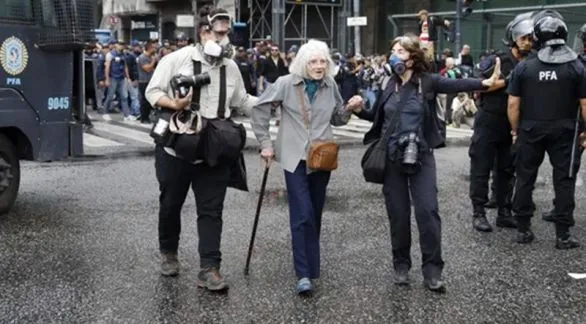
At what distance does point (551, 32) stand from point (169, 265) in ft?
11.6

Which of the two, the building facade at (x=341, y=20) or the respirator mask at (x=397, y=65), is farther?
the building facade at (x=341, y=20)

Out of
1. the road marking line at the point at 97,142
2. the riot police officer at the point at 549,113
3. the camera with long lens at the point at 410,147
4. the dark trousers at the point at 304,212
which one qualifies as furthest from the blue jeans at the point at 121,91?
the camera with long lens at the point at 410,147

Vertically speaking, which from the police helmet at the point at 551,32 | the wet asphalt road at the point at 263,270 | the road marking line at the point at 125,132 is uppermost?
the police helmet at the point at 551,32

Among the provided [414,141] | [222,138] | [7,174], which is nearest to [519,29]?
[414,141]

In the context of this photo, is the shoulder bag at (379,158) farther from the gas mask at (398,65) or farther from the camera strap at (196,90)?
the camera strap at (196,90)

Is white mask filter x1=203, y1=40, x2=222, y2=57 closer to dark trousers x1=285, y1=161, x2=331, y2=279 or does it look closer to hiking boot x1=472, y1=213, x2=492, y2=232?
dark trousers x1=285, y1=161, x2=331, y2=279

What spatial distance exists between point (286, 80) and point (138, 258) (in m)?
1.88

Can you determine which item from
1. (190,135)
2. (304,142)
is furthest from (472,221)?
(190,135)

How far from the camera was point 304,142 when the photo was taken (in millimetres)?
5246

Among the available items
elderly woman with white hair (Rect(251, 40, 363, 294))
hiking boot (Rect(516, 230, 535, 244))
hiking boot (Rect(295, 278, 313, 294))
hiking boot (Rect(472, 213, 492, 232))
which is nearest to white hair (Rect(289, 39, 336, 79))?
elderly woman with white hair (Rect(251, 40, 363, 294))

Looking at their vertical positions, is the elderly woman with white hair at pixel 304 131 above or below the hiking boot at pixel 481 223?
above

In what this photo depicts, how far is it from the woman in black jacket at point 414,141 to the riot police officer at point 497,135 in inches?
67.2

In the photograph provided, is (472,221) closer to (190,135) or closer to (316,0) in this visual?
(190,135)

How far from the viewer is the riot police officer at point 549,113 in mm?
6297
